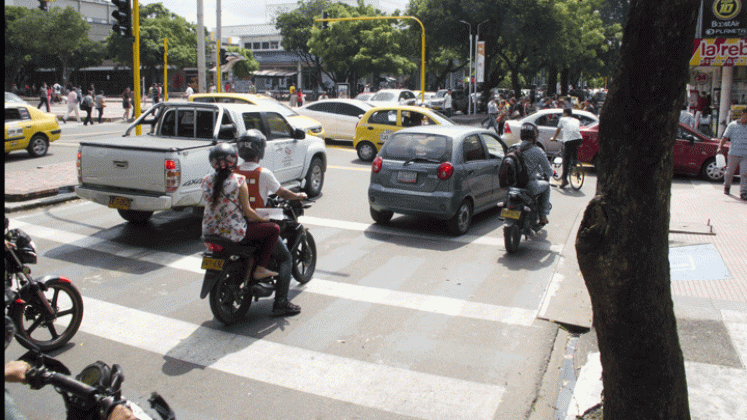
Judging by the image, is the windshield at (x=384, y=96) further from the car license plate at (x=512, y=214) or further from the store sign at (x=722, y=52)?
the car license plate at (x=512, y=214)

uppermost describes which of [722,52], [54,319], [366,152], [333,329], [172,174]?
[722,52]

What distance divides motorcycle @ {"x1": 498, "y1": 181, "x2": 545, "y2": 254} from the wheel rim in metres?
9.08

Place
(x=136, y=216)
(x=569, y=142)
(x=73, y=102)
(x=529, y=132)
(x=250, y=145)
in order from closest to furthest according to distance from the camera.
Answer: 1. (x=250, y=145)
2. (x=529, y=132)
3. (x=136, y=216)
4. (x=569, y=142)
5. (x=73, y=102)

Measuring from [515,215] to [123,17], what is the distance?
10429 millimetres

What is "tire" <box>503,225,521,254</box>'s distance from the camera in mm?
8633

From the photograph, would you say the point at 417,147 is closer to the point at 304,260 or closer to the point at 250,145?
the point at 304,260

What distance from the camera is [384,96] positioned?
33.1 metres

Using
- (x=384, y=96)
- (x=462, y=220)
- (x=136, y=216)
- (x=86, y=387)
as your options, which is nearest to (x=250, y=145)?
(x=86, y=387)

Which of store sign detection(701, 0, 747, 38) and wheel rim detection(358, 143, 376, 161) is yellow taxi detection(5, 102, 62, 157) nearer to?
wheel rim detection(358, 143, 376, 161)

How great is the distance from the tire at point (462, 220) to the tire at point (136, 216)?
467 centimetres

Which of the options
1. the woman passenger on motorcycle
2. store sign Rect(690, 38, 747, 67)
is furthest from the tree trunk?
store sign Rect(690, 38, 747, 67)

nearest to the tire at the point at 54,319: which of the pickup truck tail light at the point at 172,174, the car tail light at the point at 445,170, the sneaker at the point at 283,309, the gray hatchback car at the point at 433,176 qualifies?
the sneaker at the point at 283,309

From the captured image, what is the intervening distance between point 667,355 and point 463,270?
177 inches

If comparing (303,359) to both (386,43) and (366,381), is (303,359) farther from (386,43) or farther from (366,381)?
(386,43)
